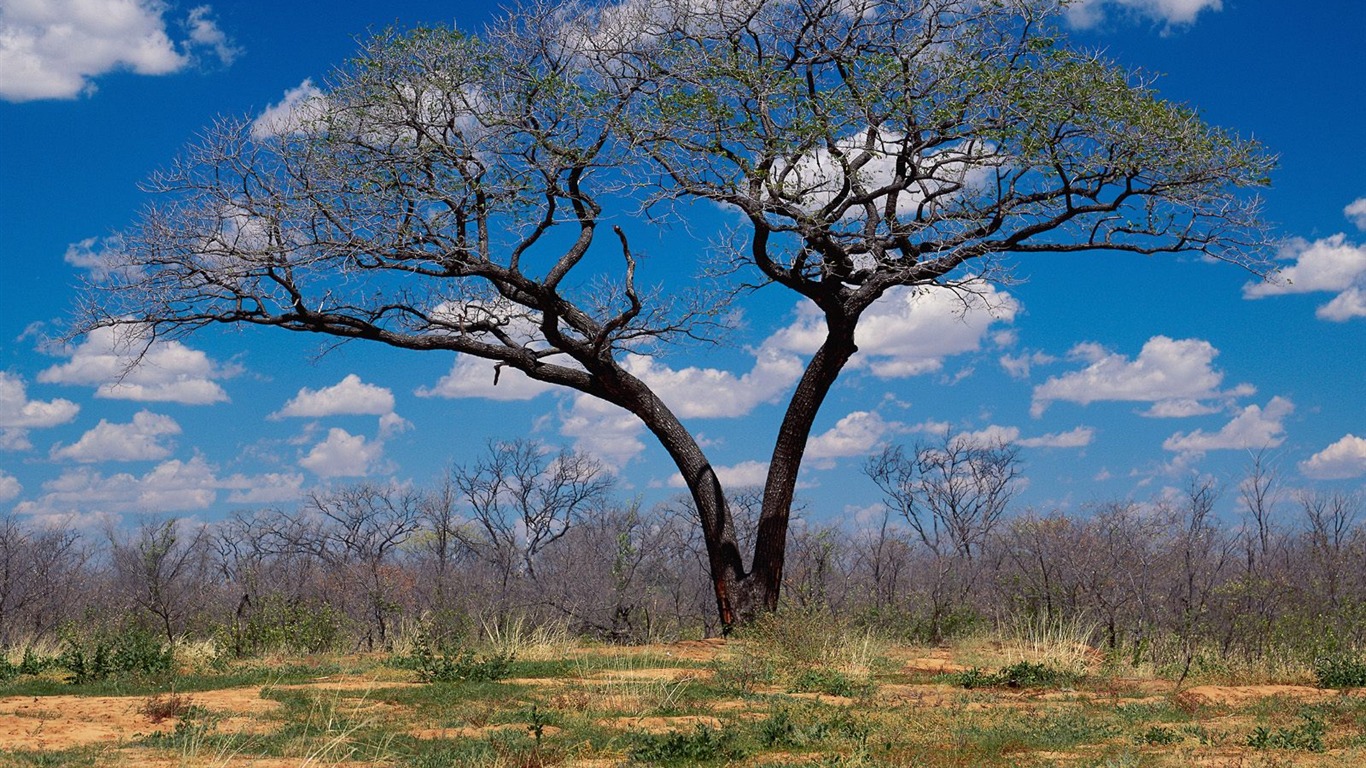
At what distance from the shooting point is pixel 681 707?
1048cm

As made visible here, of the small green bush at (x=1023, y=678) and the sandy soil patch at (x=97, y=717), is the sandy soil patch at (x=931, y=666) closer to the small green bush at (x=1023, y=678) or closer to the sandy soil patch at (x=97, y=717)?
the small green bush at (x=1023, y=678)

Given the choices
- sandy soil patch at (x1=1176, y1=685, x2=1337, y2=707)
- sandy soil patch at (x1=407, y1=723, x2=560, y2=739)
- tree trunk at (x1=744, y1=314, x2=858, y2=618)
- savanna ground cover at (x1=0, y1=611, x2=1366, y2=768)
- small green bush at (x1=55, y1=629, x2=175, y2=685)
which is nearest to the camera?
savanna ground cover at (x1=0, y1=611, x2=1366, y2=768)

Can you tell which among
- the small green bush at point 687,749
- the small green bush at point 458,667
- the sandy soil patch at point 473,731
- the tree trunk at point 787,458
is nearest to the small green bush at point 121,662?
the small green bush at point 458,667

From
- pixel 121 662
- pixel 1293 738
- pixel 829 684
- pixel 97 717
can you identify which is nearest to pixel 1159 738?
pixel 1293 738

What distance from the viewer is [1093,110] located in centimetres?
1622

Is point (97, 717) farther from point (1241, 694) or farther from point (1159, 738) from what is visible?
point (1241, 694)

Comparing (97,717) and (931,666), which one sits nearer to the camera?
(97,717)

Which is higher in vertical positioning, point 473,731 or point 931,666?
point 931,666

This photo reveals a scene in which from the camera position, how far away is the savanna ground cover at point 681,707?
27.0 ft

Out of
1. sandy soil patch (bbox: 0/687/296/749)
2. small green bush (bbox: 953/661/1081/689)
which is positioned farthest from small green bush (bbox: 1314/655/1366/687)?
sandy soil patch (bbox: 0/687/296/749)

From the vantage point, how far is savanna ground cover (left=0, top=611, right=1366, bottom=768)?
8.23 m

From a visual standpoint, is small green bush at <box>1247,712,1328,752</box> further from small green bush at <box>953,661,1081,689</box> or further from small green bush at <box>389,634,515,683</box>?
small green bush at <box>389,634,515,683</box>

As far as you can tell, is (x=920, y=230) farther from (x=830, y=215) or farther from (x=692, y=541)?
(x=692, y=541)

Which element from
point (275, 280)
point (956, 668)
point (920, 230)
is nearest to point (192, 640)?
point (275, 280)
